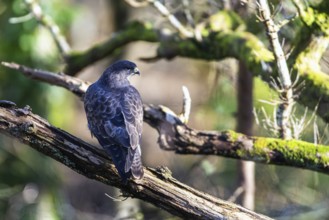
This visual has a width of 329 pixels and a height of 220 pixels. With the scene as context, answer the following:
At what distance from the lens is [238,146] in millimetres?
5867

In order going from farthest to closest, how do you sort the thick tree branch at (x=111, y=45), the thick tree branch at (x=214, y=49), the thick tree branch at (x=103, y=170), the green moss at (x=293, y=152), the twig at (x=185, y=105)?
the thick tree branch at (x=111, y=45)
the twig at (x=185, y=105)
the thick tree branch at (x=214, y=49)
the green moss at (x=293, y=152)
the thick tree branch at (x=103, y=170)

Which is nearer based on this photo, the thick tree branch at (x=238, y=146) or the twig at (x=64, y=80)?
the thick tree branch at (x=238, y=146)

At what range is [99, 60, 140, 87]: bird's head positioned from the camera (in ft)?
21.5

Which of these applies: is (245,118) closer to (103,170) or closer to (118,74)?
(118,74)

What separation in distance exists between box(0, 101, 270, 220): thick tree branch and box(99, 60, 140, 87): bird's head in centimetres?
148

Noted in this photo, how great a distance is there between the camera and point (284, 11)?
276 inches

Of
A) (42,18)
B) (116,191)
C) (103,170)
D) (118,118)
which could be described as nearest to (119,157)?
(103,170)

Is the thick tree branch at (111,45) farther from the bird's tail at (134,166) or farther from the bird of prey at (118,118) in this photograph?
the bird's tail at (134,166)

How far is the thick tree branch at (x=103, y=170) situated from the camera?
492 cm

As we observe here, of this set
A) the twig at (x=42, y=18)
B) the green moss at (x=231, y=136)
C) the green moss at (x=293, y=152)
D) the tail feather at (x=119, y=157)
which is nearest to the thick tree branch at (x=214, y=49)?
the twig at (x=42, y=18)

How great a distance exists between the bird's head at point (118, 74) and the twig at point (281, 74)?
1.54 m

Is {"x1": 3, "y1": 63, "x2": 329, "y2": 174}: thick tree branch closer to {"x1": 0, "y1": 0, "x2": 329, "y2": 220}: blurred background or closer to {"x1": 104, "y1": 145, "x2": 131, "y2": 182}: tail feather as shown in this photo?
{"x1": 104, "y1": 145, "x2": 131, "y2": 182}: tail feather

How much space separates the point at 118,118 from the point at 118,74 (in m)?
0.99

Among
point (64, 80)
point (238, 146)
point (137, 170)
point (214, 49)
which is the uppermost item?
point (214, 49)
